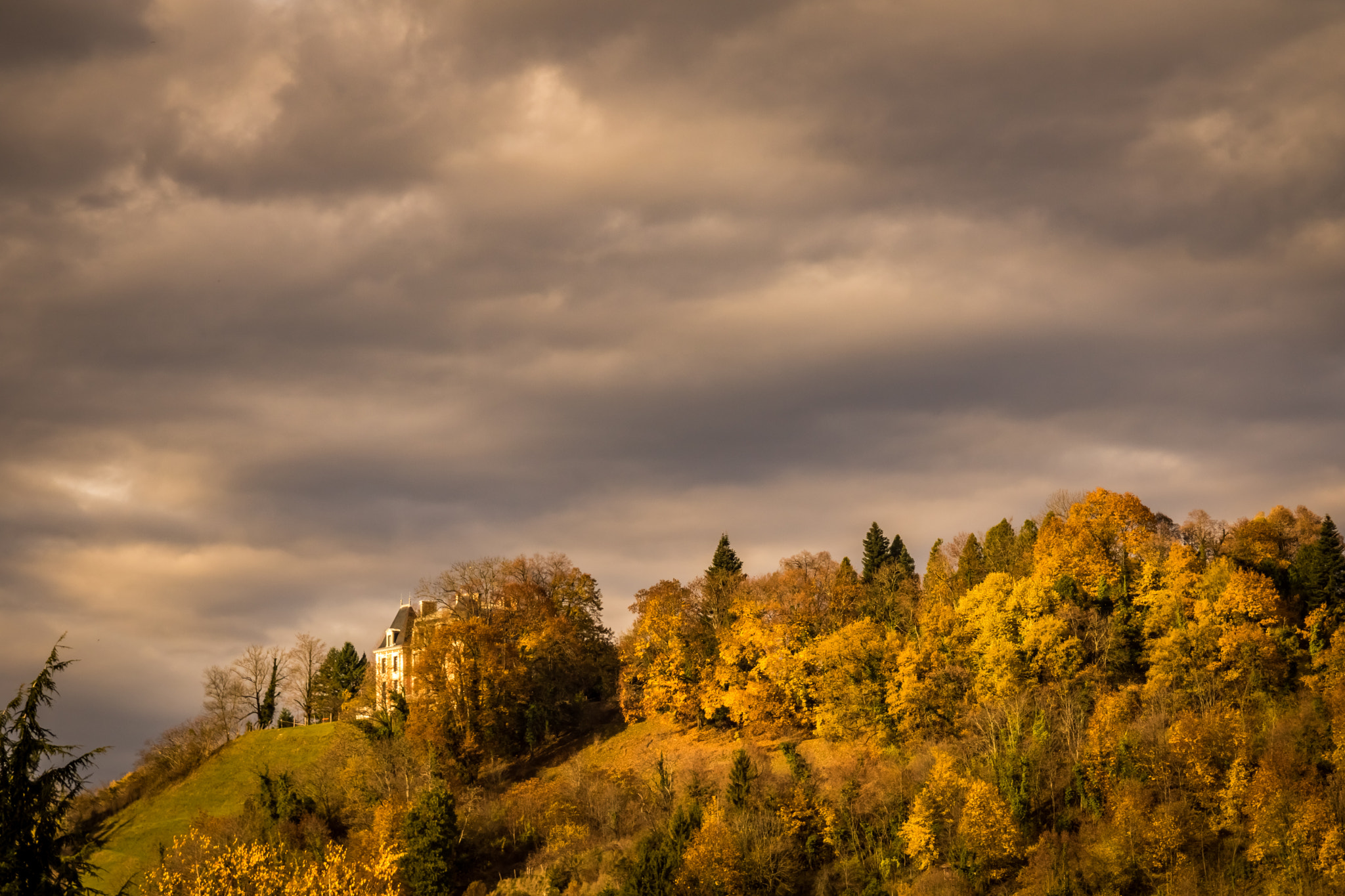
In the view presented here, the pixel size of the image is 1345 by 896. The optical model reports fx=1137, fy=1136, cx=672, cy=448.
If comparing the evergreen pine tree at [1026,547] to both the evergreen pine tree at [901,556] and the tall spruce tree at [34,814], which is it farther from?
the tall spruce tree at [34,814]

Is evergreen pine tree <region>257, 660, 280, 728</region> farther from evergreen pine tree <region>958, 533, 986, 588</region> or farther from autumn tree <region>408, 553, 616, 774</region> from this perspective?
evergreen pine tree <region>958, 533, 986, 588</region>

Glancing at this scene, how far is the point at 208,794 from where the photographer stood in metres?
101

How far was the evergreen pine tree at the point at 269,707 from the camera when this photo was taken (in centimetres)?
12344

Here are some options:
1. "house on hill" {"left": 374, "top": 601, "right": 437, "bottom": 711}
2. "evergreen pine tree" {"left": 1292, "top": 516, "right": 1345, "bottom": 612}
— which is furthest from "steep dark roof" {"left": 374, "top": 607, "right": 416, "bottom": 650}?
"evergreen pine tree" {"left": 1292, "top": 516, "right": 1345, "bottom": 612}

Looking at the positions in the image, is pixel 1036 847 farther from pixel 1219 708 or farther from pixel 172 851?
pixel 172 851

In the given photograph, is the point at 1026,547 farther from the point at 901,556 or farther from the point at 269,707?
the point at 269,707

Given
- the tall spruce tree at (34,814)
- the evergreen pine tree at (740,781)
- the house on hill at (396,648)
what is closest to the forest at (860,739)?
the evergreen pine tree at (740,781)

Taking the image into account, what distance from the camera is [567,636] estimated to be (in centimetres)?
10531

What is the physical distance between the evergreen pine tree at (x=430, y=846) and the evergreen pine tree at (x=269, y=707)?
169ft

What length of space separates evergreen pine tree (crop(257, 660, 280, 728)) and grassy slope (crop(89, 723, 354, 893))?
29.5 ft

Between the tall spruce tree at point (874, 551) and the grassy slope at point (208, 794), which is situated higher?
the tall spruce tree at point (874, 551)

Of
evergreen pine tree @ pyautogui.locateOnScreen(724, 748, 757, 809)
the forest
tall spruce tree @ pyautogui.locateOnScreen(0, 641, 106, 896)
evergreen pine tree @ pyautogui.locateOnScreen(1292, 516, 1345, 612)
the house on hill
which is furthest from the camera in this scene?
the house on hill

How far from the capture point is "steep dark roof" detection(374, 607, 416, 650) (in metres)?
141

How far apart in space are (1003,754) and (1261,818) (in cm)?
1584
